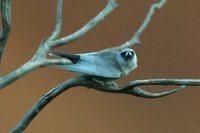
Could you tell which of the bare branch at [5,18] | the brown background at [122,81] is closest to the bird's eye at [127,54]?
the bare branch at [5,18]

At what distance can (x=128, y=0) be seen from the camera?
2201 mm

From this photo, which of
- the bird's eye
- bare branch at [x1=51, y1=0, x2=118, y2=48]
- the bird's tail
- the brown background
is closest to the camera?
bare branch at [x1=51, y1=0, x2=118, y2=48]

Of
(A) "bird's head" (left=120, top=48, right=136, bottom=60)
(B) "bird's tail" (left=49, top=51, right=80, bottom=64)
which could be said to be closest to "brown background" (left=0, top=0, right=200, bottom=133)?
(A) "bird's head" (left=120, top=48, right=136, bottom=60)

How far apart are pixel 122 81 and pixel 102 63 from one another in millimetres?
979

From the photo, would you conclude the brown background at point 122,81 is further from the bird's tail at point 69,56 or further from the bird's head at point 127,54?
the bird's tail at point 69,56

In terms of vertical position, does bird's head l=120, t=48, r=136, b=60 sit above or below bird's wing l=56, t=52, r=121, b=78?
above

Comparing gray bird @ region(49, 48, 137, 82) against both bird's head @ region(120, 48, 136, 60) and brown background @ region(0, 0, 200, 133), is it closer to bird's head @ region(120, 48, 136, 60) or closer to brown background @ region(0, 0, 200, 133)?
bird's head @ region(120, 48, 136, 60)

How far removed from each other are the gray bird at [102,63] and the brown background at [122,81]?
0.86 metres

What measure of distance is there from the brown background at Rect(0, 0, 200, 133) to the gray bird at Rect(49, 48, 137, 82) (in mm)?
855

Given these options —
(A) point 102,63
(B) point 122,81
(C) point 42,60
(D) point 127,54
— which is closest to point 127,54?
(D) point 127,54

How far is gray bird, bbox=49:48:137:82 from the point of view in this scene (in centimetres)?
115

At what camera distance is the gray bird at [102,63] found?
1.15 metres

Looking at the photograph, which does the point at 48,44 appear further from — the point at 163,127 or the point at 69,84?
the point at 163,127

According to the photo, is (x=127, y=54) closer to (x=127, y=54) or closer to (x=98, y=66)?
(x=127, y=54)
